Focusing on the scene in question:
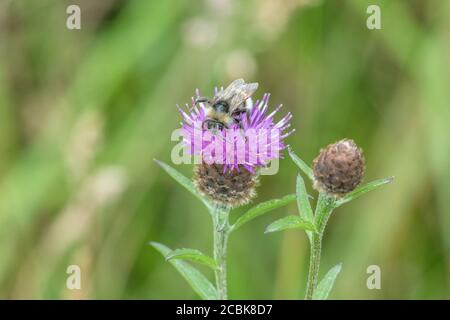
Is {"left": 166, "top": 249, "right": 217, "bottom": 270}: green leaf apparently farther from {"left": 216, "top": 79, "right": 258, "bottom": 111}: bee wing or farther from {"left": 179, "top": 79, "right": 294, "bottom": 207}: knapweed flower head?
{"left": 216, "top": 79, "right": 258, "bottom": 111}: bee wing

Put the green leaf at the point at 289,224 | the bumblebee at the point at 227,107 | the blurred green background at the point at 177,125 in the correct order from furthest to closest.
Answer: the blurred green background at the point at 177,125 → the bumblebee at the point at 227,107 → the green leaf at the point at 289,224

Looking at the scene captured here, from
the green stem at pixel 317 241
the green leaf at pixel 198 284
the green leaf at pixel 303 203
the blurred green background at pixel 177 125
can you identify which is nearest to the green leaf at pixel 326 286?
the green stem at pixel 317 241

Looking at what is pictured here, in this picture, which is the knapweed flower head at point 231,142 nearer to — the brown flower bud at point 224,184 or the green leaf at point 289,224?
the brown flower bud at point 224,184

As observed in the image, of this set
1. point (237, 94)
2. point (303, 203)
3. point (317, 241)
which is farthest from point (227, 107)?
point (317, 241)

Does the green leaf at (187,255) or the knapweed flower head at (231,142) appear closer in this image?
the green leaf at (187,255)

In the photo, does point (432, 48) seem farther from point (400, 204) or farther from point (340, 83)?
point (400, 204)

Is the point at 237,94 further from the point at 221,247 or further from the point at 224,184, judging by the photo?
the point at 221,247

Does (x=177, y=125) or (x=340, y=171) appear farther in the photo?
(x=177, y=125)
